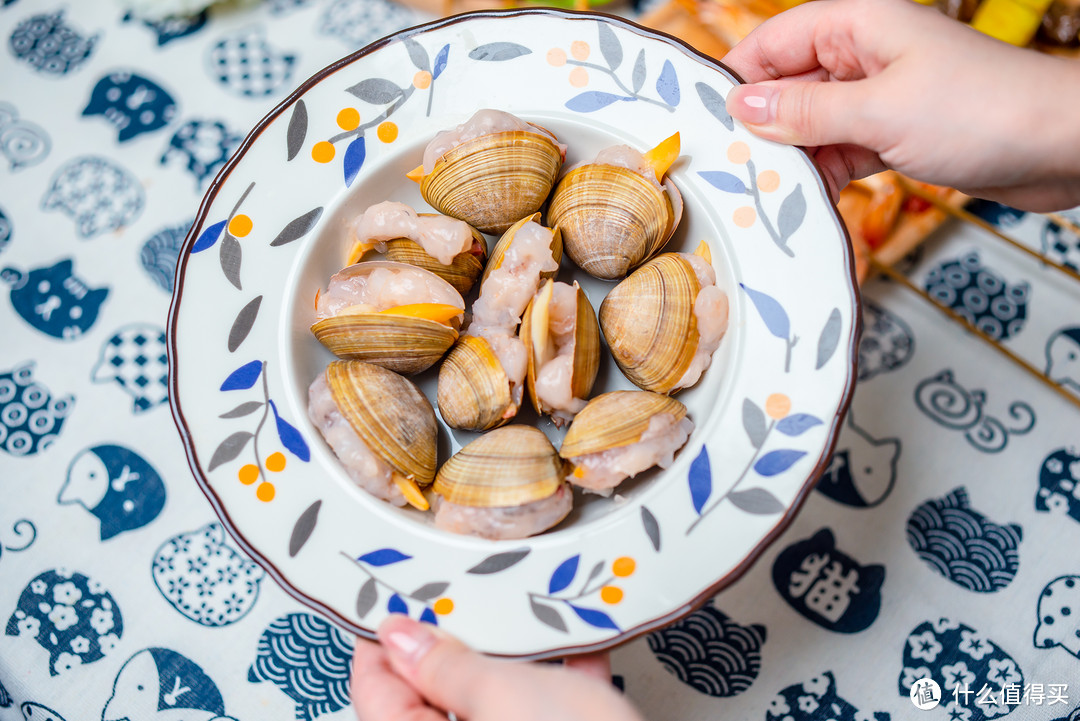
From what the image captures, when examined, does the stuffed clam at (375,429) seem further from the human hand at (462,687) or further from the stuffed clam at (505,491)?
the human hand at (462,687)

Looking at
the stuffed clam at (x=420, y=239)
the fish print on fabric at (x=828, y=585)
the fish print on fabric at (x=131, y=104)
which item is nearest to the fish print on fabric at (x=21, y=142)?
the fish print on fabric at (x=131, y=104)

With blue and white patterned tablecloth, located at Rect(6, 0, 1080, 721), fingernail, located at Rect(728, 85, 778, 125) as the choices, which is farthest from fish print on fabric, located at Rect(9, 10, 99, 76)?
fingernail, located at Rect(728, 85, 778, 125)

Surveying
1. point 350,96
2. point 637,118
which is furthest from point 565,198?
point 350,96

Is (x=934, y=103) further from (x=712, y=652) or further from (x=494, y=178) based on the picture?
(x=712, y=652)

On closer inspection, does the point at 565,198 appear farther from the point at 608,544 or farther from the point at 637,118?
the point at 608,544

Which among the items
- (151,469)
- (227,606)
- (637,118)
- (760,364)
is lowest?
(227,606)

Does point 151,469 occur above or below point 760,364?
below

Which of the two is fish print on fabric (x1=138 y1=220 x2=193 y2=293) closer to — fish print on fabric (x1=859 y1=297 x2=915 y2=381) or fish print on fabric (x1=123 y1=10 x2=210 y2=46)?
fish print on fabric (x1=123 y1=10 x2=210 y2=46)
